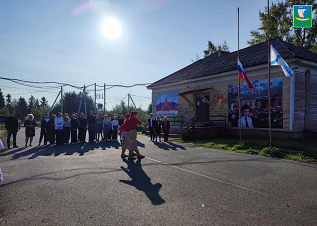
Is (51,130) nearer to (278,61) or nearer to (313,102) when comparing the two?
(278,61)

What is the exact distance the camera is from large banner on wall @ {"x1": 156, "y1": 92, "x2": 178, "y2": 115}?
21.0m

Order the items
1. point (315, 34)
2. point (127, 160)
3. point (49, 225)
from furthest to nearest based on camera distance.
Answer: point (315, 34)
point (127, 160)
point (49, 225)

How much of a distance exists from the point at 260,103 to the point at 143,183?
11.1 m

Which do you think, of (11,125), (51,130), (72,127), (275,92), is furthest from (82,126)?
(275,92)

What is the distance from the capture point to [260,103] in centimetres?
1401

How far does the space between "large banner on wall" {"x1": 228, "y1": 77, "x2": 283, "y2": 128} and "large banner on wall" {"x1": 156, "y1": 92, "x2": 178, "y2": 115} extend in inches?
247

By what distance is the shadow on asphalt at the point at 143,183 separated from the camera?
446 cm

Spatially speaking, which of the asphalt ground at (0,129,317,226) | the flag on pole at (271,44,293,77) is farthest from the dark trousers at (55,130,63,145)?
the flag on pole at (271,44,293,77)

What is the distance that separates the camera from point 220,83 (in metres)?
16.8

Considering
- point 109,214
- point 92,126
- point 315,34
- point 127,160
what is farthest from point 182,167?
point 315,34

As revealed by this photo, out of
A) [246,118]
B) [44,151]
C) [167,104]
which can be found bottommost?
[44,151]

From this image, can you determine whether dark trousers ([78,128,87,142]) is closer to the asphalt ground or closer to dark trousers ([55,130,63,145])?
dark trousers ([55,130,63,145])

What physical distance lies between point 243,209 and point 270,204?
615 millimetres

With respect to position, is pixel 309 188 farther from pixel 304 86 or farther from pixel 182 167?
pixel 304 86
